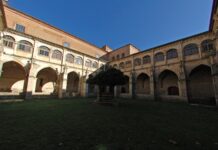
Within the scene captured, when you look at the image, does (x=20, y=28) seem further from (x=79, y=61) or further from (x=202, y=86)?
(x=202, y=86)

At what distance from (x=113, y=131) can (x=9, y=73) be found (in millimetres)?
23816

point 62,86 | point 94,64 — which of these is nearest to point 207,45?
point 94,64

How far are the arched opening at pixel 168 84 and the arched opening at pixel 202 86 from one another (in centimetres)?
262

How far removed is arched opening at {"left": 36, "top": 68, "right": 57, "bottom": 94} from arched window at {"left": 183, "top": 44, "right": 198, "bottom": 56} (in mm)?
25669

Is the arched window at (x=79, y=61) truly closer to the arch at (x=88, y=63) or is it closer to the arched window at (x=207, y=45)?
the arch at (x=88, y=63)

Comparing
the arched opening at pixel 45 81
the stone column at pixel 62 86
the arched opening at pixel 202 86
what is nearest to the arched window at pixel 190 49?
the arched opening at pixel 202 86

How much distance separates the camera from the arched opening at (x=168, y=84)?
19205 mm

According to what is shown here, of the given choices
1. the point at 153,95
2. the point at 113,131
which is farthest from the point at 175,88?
the point at 113,131

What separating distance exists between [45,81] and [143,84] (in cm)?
2263

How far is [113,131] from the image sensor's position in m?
4.46

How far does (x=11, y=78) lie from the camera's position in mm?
19062

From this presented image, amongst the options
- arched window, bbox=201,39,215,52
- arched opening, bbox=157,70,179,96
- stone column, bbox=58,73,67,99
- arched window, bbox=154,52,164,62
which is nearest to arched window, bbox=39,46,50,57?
stone column, bbox=58,73,67,99

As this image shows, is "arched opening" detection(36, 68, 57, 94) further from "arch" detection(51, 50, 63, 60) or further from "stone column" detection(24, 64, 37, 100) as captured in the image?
"stone column" detection(24, 64, 37, 100)

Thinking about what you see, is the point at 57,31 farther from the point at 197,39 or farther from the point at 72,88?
the point at 197,39
